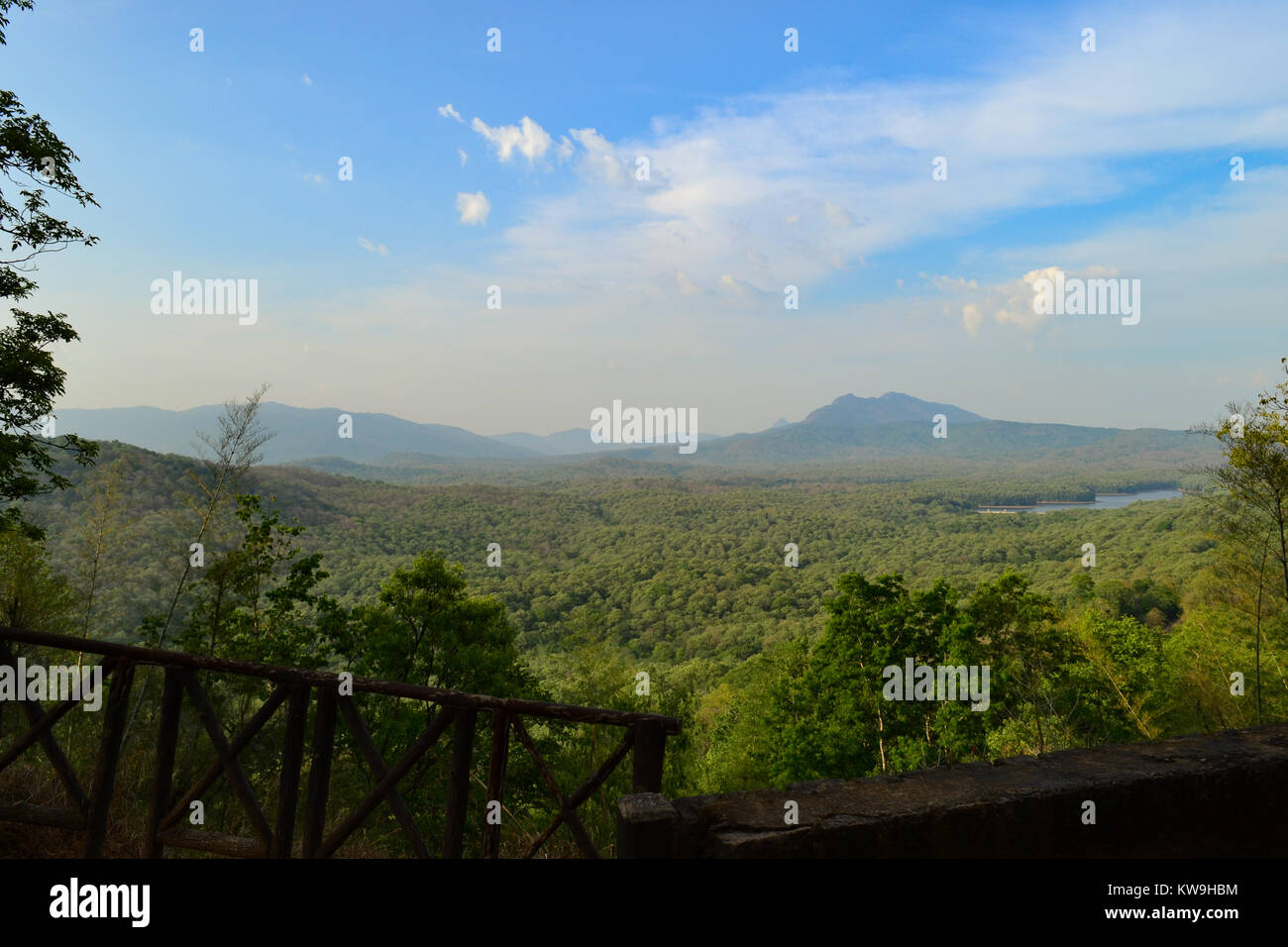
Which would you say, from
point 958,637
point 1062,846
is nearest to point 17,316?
point 1062,846

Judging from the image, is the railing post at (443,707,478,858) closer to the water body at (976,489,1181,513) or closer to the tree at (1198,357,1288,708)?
the tree at (1198,357,1288,708)

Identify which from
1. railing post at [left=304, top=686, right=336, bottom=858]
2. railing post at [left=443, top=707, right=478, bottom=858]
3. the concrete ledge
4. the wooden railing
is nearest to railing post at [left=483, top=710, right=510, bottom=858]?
the wooden railing

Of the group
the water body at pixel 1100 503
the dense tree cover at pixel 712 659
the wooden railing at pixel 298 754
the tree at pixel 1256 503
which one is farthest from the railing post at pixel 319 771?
the water body at pixel 1100 503

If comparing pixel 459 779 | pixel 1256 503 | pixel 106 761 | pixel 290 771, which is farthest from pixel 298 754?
pixel 1256 503

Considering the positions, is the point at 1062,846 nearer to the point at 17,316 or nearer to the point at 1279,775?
the point at 1279,775

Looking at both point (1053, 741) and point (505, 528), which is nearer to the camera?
point (1053, 741)
